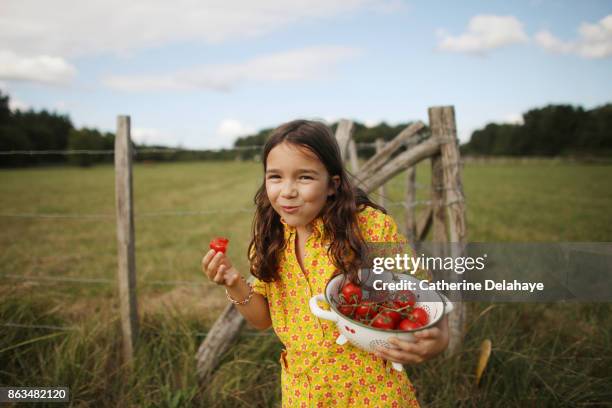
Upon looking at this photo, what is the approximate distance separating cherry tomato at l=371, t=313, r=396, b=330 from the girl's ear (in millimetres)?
510

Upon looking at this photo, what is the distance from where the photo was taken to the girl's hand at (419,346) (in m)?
1.02

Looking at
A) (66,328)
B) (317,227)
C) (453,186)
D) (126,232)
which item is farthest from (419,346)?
(66,328)

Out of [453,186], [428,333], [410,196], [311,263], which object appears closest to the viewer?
[428,333]

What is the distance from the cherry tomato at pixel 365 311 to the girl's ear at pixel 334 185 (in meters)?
0.45

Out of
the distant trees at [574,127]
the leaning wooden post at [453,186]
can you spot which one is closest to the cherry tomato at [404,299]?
the leaning wooden post at [453,186]

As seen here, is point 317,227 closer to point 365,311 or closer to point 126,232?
point 365,311

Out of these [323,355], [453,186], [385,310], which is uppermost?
[453,186]

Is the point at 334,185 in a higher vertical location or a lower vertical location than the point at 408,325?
higher

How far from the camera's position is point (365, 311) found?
45.8 inches

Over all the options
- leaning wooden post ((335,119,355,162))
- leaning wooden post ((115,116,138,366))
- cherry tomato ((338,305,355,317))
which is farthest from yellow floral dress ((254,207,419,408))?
leaning wooden post ((115,116,138,366))

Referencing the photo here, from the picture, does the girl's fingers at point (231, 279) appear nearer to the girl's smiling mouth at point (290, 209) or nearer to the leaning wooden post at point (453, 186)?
the girl's smiling mouth at point (290, 209)

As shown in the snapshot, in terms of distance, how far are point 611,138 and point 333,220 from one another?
33.9 ft

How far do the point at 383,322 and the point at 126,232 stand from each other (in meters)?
2.32

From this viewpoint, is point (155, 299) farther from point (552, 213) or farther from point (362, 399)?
point (552, 213)
